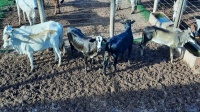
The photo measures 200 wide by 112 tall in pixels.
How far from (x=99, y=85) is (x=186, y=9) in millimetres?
6893

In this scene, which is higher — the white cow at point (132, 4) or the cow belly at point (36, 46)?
the white cow at point (132, 4)

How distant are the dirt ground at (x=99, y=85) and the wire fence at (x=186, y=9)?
9.06 ft

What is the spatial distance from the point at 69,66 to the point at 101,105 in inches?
76.5

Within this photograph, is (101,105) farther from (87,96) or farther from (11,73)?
(11,73)

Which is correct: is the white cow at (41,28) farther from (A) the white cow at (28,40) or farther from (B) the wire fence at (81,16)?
(B) the wire fence at (81,16)

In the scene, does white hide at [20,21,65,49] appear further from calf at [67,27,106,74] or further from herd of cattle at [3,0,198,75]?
calf at [67,27,106,74]

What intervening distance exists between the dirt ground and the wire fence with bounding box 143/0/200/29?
2762 mm

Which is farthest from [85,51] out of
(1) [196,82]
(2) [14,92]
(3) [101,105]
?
(1) [196,82]

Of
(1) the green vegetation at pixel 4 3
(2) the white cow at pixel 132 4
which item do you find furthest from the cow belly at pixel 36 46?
(2) the white cow at pixel 132 4

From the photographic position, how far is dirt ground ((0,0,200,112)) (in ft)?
24.6

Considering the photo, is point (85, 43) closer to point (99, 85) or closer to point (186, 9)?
point (99, 85)

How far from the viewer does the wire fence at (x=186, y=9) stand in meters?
11.8

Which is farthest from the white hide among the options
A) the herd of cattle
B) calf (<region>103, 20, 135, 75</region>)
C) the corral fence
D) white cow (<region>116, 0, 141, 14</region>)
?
white cow (<region>116, 0, 141, 14</region>)

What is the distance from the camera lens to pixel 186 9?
12.8m
